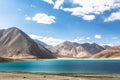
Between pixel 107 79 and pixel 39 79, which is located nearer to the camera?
pixel 39 79

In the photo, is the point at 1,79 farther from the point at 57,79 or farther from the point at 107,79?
the point at 107,79

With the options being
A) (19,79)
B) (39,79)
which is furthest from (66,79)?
(19,79)

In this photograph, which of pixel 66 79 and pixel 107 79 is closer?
pixel 66 79

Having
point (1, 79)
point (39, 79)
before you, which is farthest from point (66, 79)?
point (1, 79)

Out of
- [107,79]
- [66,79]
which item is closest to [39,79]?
[66,79]

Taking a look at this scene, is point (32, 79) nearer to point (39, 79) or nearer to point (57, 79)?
point (39, 79)

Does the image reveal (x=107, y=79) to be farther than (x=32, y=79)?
Yes

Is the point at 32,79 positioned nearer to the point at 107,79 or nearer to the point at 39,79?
the point at 39,79
